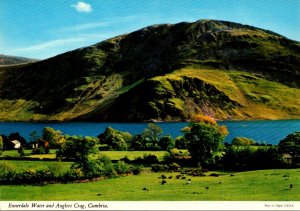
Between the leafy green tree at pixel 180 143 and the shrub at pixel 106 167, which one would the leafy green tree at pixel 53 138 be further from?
the shrub at pixel 106 167

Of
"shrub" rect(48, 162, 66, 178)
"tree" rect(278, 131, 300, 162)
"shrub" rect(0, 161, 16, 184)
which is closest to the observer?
"shrub" rect(0, 161, 16, 184)

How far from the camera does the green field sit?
1998 centimetres

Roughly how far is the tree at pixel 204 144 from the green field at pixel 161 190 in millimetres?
6645

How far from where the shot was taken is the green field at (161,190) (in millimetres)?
19984

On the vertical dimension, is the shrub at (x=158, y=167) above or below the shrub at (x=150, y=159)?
below

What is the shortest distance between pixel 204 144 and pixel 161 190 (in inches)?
623

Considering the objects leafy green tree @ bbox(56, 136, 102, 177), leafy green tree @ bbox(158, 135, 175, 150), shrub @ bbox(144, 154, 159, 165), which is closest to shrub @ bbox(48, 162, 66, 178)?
leafy green tree @ bbox(56, 136, 102, 177)

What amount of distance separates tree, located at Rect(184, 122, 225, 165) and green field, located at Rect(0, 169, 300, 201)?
21.8 feet

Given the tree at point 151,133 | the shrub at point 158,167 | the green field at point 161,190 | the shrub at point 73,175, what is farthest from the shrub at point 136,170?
the tree at point 151,133

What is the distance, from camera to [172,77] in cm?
17600

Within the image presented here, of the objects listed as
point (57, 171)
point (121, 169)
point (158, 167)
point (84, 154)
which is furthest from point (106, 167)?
point (158, 167)

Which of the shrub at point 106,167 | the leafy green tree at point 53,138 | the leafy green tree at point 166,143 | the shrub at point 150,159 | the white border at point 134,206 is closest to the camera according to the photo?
the white border at point 134,206

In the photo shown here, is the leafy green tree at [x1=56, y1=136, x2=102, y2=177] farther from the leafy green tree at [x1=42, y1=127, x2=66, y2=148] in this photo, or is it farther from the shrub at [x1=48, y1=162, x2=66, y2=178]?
the leafy green tree at [x1=42, y1=127, x2=66, y2=148]

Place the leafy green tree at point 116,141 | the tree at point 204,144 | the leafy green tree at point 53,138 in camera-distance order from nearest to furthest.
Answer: the tree at point 204,144 → the leafy green tree at point 116,141 → the leafy green tree at point 53,138
